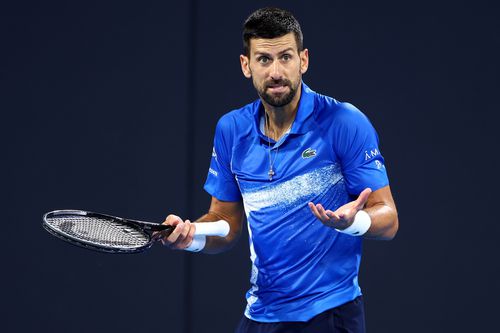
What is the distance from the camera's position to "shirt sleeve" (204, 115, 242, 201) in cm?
319

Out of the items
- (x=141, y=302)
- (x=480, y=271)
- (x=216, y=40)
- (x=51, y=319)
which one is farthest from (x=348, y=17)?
(x=51, y=319)

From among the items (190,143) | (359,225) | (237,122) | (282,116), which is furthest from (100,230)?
(190,143)

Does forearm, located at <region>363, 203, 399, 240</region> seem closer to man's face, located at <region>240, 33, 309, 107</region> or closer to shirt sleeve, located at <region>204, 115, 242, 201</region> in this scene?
man's face, located at <region>240, 33, 309, 107</region>

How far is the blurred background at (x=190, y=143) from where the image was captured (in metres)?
4.49

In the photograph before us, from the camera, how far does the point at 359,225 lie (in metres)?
2.66

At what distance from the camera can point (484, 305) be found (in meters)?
4.49

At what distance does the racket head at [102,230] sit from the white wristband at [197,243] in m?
A: 0.25

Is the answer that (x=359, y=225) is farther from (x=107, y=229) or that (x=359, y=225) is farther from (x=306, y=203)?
(x=107, y=229)

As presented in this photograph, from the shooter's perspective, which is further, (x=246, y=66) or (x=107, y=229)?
(x=246, y=66)

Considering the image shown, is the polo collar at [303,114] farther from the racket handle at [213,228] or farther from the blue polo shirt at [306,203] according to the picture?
the racket handle at [213,228]

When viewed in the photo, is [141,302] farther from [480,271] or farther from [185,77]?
[480,271]

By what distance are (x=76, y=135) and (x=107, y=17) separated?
66cm

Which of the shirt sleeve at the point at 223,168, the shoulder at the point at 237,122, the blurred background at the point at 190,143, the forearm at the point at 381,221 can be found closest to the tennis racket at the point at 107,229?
the shirt sleeve at the point at 223,168

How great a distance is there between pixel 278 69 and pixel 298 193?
44 centimetres
